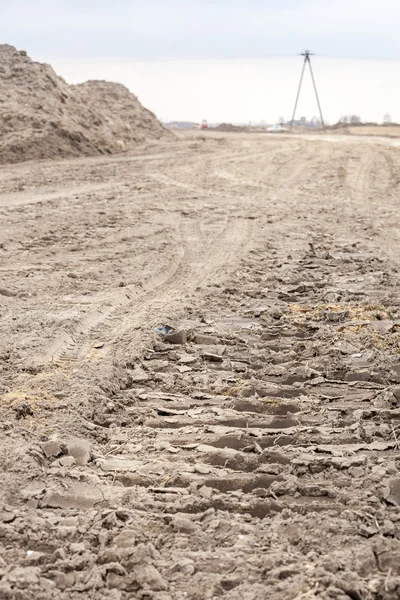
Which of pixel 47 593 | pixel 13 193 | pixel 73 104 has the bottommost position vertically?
pixel 47 593

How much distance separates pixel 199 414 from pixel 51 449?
88cm

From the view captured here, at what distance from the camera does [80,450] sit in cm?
348

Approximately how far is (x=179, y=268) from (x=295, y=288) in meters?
1.40

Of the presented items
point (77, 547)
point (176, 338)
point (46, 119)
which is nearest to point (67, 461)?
point (77, 547)

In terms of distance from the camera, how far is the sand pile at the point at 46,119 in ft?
56.0

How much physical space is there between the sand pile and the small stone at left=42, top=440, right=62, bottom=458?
13.7 metres

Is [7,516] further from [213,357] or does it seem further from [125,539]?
[213,357]

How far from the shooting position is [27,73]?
20453 millimetres

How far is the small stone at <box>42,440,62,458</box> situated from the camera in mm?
3443

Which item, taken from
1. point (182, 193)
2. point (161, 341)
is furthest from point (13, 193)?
point (161, 341)

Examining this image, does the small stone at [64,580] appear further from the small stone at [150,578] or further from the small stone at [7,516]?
the small stone at [7,516]

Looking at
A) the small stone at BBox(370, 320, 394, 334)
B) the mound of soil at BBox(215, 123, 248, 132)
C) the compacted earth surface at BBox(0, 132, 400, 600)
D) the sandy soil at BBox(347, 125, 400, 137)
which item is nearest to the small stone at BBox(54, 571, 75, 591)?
the compacted earth surface at BBox(0, 132, 400, 600)

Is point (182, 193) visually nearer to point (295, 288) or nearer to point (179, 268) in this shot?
point (179, 268)

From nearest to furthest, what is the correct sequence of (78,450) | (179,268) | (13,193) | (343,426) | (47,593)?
(47,593) < (78,450) < (343,426) < (179,268) < (13,193)
